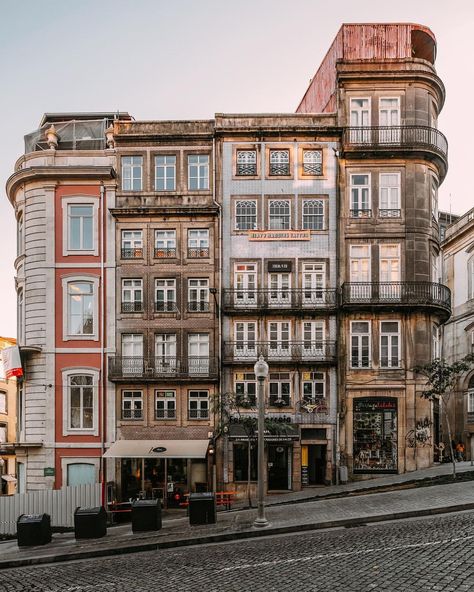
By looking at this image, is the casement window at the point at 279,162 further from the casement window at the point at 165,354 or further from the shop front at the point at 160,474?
the shop front at the point at 160,474

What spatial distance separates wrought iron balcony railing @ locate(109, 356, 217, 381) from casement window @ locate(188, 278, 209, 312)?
2382mm

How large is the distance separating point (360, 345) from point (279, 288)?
4631 mm

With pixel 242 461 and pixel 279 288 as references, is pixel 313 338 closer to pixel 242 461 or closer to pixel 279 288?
pixel 279 288

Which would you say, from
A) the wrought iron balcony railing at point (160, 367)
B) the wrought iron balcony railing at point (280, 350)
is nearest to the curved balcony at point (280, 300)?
the wrought iron balcony railing at point (280, 350)

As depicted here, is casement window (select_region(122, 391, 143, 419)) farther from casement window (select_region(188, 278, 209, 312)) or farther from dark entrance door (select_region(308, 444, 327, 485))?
dark entrance door (select_region(308, 444, 327, 485))

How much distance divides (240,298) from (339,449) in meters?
8.34

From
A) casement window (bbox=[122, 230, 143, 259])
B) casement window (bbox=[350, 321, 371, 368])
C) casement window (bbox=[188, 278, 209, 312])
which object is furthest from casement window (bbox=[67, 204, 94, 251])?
casement window (bbox=[350, 321, 371, 368])

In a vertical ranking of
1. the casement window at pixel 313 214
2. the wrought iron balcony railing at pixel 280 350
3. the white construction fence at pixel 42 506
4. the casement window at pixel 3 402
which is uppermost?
the casement window at pixel 313 214

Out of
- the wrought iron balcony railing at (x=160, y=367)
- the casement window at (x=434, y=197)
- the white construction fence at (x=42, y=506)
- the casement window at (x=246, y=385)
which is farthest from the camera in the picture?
the casement window at (x=434, y=197)

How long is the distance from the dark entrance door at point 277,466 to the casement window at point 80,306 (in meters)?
10.5

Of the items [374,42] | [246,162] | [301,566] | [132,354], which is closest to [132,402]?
[132,354]

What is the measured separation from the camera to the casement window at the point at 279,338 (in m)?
31.3

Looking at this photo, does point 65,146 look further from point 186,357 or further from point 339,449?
point 339,449

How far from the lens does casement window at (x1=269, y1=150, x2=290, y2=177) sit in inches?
1265
